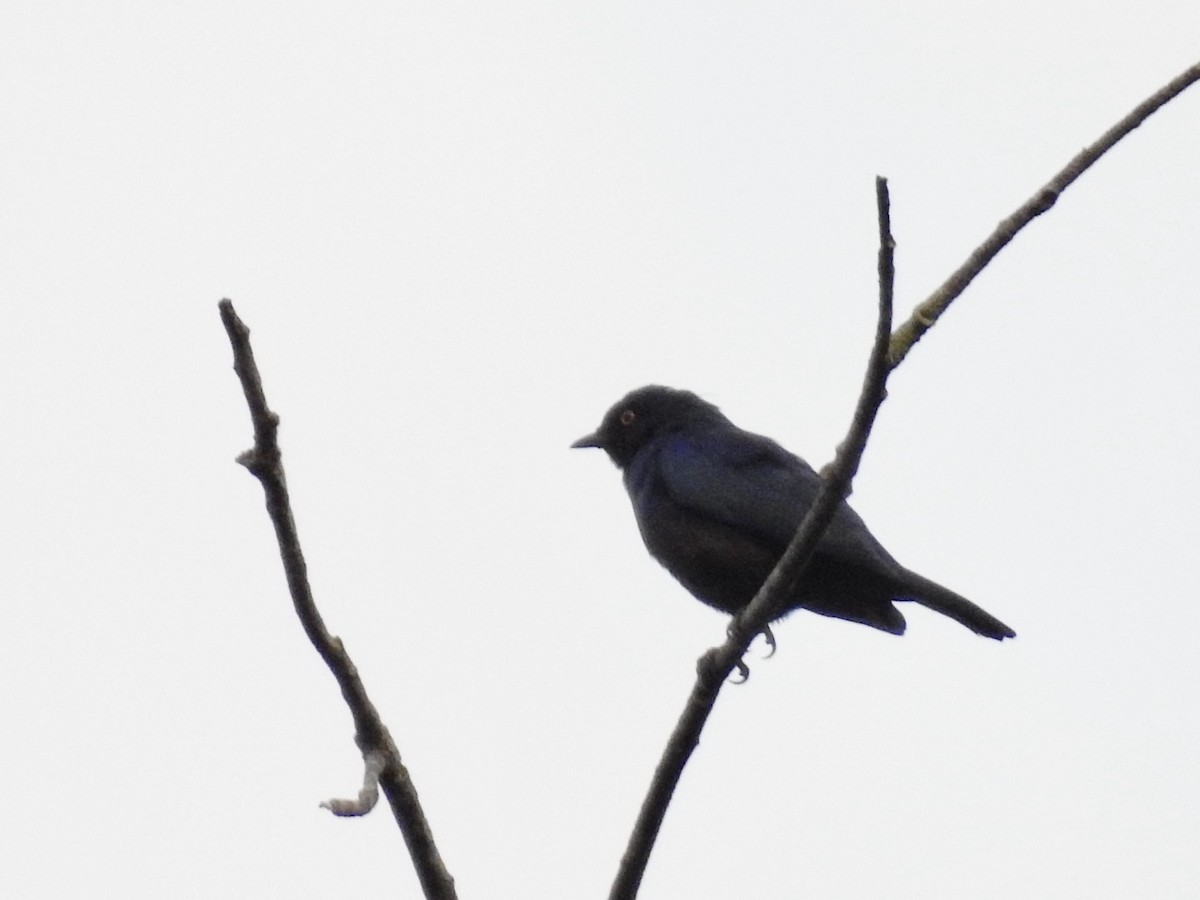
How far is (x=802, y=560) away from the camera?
159 inches

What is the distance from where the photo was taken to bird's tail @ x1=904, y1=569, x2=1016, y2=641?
661 centimetres

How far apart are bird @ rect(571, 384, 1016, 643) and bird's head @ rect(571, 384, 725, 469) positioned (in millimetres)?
180

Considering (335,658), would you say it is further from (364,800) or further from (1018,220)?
(1018,220)

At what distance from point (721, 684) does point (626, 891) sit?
1.99 ft

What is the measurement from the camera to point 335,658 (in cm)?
326

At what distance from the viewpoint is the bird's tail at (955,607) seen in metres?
6.61

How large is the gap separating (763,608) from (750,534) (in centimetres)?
303

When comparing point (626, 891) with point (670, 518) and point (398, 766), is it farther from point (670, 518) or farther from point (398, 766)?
Result: point (670, 518)

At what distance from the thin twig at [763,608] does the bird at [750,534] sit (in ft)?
7.43

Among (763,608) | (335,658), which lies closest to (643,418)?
(763,608)

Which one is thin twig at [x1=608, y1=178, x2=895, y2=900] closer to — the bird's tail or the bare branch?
the bare branch

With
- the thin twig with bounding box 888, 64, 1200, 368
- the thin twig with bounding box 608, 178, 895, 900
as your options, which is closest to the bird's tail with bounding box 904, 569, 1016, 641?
the thin twig with bounding box 608, 178, 895, 900

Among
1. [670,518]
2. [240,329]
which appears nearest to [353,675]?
[240,329]

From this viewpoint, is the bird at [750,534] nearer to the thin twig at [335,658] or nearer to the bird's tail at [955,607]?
the bird's tail at [955,607]
